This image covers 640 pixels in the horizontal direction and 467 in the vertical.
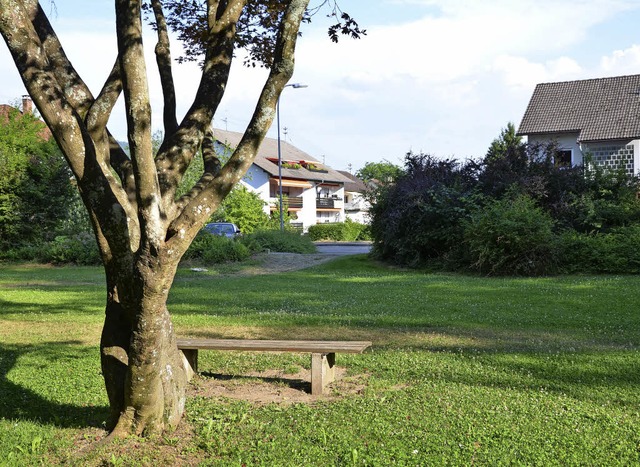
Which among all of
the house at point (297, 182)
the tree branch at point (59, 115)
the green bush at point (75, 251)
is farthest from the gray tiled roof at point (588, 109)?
the tree branch at point (59, 115)

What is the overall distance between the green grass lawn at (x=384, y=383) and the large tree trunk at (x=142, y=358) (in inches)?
7.1

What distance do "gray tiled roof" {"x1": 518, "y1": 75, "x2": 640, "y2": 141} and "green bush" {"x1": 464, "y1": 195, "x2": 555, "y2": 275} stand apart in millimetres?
16721

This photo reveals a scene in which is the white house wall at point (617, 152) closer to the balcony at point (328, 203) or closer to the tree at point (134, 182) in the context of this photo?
the tree at point (134, 182)

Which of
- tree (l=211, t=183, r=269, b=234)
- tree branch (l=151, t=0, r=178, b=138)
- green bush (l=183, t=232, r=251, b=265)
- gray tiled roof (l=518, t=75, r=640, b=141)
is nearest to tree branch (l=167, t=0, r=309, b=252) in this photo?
tree branch (l=151, t=0, r=178, b=138)

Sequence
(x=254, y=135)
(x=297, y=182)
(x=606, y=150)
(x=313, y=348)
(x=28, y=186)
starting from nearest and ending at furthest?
(x=254, y=135) < (x=313, y=348) < (x=28, y=186) < (x=606, y=150) < (x=297, y=182)

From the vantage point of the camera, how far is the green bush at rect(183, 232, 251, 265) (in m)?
25.0

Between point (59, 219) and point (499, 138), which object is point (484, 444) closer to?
point (59, 219)

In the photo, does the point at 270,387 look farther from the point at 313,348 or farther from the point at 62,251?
the point at 62,251

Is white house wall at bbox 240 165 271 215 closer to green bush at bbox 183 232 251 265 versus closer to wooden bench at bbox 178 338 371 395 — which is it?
green bush at bbox 183 232 251 265

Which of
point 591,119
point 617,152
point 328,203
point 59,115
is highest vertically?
point 591,119

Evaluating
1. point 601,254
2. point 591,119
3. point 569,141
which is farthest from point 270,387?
point 591,119

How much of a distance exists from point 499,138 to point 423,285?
125 ft

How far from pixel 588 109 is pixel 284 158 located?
39109 millimetres

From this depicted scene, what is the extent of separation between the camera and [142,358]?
5375mm
